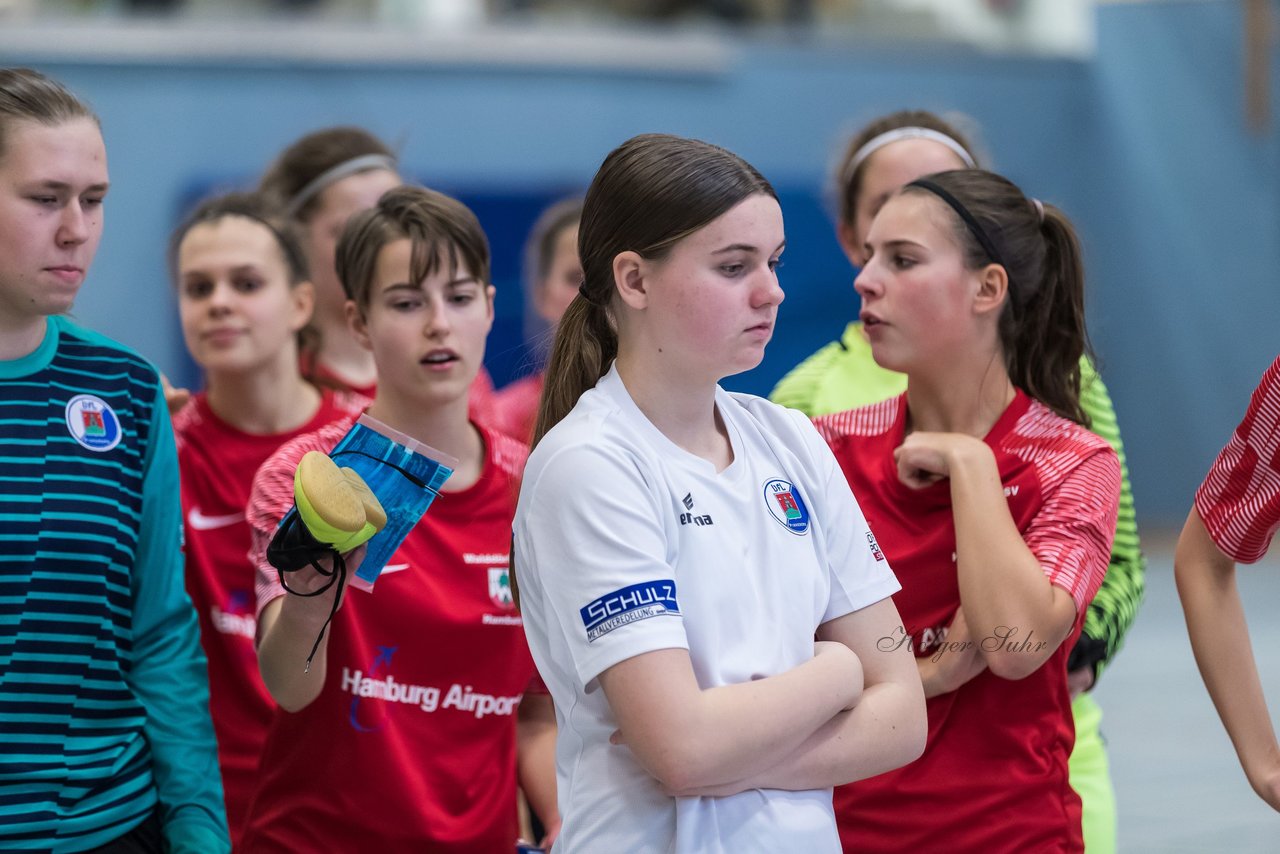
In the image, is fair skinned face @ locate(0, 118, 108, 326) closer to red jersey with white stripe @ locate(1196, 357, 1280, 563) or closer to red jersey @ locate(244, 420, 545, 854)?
red jersey @ locate(244, 420, 545, 854)

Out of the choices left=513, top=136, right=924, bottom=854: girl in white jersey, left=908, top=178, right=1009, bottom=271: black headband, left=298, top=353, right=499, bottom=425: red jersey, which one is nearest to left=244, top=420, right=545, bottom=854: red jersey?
left=513, top=136, right=924, bottom=854: girl in white jersey

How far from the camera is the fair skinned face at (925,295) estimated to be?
108 inches

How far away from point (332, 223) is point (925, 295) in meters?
1.92

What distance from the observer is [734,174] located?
2.08 meters

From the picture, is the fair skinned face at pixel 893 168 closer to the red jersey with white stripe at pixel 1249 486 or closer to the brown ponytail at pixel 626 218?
the red jersey with white stripe at pixel 1249 486

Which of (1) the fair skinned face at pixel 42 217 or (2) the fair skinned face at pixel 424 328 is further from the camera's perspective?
(2) the fair skinned face at pixel 424 328

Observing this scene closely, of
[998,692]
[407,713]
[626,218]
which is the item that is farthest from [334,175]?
[998,692]

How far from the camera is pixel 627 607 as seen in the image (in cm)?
188

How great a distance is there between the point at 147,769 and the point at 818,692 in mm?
1282

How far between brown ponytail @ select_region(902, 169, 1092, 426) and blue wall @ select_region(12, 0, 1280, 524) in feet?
20.6

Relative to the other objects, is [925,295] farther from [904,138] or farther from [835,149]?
[835,149]

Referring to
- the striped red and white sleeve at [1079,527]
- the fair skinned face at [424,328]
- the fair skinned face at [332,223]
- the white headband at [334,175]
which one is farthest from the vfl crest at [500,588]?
the white headband at [334,175]

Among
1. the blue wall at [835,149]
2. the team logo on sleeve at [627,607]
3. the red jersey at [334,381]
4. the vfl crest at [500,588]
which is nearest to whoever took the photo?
the team logo on sleeve at [627,607]

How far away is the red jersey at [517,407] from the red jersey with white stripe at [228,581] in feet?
2.88
